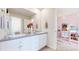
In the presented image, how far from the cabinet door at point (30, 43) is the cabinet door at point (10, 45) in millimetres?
113

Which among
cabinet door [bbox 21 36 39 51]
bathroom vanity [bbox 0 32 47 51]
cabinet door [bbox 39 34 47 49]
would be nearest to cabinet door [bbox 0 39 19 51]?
bathroom vanity [bbox 0 32 47 51]

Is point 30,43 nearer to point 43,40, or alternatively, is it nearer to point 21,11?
point 43,40

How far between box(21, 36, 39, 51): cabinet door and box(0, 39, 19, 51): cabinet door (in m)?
0.11

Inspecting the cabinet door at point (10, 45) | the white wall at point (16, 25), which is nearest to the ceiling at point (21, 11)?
the white wall at point (16, 25)

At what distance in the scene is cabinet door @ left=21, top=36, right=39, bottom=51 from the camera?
2.21 metres

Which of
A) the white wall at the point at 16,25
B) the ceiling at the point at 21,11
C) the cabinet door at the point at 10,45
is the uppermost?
the ceiling at the point at 21,11

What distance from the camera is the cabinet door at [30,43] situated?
2.21 metres

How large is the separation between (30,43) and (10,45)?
36cm

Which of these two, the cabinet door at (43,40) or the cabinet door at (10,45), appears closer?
the cabinet door at (10,45)

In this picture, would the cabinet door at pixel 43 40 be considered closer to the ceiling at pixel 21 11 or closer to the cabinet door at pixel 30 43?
the cabinet door at pixel 30 43

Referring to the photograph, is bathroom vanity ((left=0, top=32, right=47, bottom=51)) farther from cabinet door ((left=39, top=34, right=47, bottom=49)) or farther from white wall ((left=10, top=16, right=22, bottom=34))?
white wall ((left=10, top=16, right=22, bottom=34))
